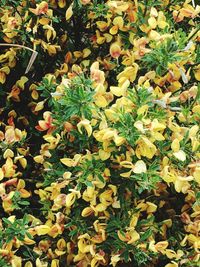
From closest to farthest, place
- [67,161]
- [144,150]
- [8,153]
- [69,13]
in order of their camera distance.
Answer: [144,150]
[67,161]
[8,153]
[69,13]

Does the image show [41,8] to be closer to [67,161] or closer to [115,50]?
[115,50]

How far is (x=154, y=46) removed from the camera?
6.78ft

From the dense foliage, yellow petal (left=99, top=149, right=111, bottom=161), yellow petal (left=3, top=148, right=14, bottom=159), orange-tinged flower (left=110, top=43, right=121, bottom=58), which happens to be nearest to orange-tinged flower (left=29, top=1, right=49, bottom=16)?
the dense foliage

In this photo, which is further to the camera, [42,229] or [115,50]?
[115,50]

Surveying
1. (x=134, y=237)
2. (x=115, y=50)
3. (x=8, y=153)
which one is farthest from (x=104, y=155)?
(x=115, y=50)

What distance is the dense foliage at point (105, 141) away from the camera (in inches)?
73.2

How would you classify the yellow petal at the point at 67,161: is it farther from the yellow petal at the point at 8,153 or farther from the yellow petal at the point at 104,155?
the yellow petal at the point at 8,153

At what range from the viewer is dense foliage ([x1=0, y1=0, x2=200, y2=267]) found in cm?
186

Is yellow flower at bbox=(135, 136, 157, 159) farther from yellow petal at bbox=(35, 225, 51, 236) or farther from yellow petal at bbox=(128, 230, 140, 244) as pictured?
yellow petal at bbox=(35, 225, 51, 236)

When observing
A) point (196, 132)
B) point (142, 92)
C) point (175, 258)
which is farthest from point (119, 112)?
point (175, 258)

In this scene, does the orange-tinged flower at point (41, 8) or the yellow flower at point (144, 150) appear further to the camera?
the orange-tinged flower at point (41, 8)

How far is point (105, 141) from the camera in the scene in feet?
5.99

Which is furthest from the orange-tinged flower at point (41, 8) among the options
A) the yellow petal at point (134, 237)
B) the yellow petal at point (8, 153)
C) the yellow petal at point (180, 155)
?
the yellow petal at point (134, 237)

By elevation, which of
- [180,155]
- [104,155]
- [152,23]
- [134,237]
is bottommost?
[134,237]
